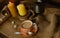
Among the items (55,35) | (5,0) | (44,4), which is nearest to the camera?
(55,35)

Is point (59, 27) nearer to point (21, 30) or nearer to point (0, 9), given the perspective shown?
point (21, 30)

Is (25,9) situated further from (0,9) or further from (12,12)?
(0,9)

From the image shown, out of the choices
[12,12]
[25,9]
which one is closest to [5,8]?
[12,12]

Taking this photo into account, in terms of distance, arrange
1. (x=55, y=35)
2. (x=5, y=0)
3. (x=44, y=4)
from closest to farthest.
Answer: (x=55, y=35)
(x=44, y=4)
(x=5, y=0)

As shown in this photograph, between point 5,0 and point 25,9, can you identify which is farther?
point 5,0

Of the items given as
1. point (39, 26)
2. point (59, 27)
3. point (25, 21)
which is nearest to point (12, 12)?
point (25, 21)

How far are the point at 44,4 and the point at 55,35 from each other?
0.27 meters

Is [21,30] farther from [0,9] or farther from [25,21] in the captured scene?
[0,9]

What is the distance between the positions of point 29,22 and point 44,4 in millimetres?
184

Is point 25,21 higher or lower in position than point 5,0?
lower

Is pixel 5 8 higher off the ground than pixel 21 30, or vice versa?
pixel 5 8

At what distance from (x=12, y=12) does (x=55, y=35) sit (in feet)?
1.31

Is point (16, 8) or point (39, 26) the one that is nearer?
point (39, 26)

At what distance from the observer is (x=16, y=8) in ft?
4.07
